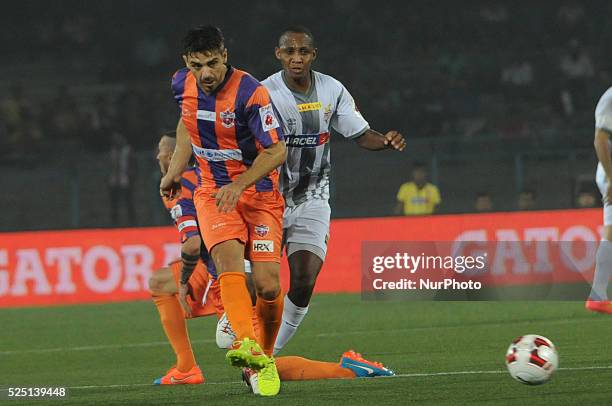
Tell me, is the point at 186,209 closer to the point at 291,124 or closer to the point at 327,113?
the point at 291,124

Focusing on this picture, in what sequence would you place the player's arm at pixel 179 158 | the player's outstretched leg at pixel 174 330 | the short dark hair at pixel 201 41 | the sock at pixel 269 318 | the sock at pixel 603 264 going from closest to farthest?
the short dark hair at pixel 201 41, the sock at pixel 269 318, the player's arm at pixel 179 158, the player's outstretched leg at pixel 174 330, the sock at pixel 603 264

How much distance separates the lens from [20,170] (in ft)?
59.4

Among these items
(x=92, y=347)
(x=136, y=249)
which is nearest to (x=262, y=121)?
(x=92, y=347)

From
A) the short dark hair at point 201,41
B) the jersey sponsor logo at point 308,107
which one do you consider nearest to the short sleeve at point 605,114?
the jersey sponsor logo at point 308,107

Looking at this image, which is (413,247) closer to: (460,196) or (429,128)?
(460,196)

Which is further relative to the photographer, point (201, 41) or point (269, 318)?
point (269, 318)

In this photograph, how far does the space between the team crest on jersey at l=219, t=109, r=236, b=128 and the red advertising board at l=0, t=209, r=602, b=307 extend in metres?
8.33

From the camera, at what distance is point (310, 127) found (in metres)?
7.09

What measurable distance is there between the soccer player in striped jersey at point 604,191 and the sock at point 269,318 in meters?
4.02

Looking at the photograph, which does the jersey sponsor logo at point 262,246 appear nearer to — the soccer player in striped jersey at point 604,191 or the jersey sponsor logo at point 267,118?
the jersey sponsor logo at point 267,118

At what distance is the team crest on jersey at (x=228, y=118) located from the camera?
20.6 feet

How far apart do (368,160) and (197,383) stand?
1045 centimetres

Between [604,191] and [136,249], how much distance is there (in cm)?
647

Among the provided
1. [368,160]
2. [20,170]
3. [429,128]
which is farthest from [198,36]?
[429,128]
